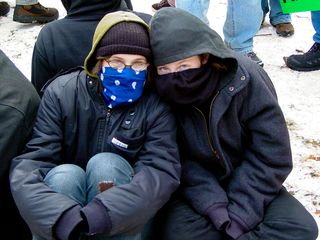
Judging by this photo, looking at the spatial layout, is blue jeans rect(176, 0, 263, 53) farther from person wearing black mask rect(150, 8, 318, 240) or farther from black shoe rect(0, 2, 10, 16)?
black shoe rect(0, 2, 10, 16)

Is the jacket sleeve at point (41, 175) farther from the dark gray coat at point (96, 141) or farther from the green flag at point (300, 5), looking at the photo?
the green flag at point (300, 5)

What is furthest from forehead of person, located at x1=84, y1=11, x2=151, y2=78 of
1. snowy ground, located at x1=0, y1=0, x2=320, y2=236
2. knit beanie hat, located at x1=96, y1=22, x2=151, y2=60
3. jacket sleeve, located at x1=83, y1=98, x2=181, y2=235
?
snowy ground, located at x1=0, y1=0, x2=320, y2=236

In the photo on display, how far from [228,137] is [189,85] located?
1.05 feet

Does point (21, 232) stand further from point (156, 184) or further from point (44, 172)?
point (156, 184)

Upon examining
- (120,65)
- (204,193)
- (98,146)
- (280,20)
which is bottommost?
(280,20)

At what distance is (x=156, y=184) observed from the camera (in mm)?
1971

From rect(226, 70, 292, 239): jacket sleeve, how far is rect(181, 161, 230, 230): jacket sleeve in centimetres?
4

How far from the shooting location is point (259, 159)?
2.14 meters

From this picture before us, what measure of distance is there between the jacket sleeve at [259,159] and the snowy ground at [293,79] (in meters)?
0.57

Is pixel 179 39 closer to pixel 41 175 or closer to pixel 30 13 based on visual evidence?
pixel 41 175

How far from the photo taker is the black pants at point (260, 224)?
2.04 metres

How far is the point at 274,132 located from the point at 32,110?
41.2 inches

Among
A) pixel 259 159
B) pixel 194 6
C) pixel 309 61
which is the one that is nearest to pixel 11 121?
pixel 259 159

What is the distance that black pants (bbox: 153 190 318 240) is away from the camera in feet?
6.68
